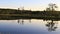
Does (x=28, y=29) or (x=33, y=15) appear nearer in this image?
(x=28, y=29)

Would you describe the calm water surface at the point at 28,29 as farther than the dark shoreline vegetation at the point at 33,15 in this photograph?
No

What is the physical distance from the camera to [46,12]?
4531cm

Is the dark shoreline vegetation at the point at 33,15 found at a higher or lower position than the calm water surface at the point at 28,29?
higher

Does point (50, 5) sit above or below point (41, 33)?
above

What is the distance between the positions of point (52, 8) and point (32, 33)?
2482 centimetres

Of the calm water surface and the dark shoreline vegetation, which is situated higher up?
the dark shoreline vegetation

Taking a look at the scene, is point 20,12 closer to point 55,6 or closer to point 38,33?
point 55,6

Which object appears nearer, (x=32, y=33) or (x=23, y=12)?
(x=32, y=33)

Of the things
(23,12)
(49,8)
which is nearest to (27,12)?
(23,12)

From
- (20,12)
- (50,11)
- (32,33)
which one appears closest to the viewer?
(32,33)

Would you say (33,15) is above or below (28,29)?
above

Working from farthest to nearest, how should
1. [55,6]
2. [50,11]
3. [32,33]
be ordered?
[50,11] → [55,6] → [32,33]

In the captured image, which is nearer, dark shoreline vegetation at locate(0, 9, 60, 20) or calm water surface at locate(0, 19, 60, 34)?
calm water surface at locate(0, 19, 60, 34)

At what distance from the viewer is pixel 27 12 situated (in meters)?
53.9
